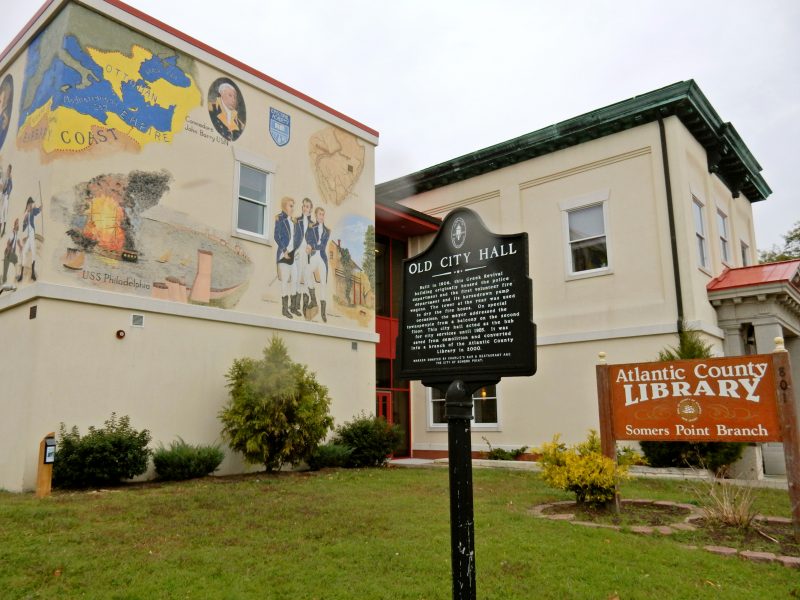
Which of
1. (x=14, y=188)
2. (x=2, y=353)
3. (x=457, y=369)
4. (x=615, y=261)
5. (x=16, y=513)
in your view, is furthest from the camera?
(x=615, y=261)

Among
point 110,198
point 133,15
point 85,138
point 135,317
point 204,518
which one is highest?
point 133,15

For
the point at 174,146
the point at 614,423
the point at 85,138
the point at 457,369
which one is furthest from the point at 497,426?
the point at 457,369

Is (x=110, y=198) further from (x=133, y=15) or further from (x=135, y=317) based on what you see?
(x=133, y=15)

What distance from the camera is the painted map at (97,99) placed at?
38.9 ft

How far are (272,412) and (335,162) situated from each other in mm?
7884

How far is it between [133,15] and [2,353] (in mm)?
7421

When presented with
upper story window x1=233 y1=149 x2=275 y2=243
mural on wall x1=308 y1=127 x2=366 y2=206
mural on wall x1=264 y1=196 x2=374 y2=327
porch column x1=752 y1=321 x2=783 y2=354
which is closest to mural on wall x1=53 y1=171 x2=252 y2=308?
upper story window x1=233 y1=149 x2=275 y2=243

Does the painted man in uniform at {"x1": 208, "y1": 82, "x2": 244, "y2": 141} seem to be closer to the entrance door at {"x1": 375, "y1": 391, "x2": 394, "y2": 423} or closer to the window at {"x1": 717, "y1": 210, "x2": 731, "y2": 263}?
the entrance door at {"x1": 375, "y1": 391, "x2": 394, "y2": 423}

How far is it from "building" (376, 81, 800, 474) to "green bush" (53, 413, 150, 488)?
9336 millimetres

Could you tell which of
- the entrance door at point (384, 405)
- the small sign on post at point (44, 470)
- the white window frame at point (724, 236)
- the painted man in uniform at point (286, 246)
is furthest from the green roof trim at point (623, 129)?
the small sign on post at point (44, 470)

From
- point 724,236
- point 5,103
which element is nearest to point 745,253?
point 724,236

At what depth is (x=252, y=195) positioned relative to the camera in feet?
49.6

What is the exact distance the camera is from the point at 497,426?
19328 millimetres

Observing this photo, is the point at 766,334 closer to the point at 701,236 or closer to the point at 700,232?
the point at 701,236
